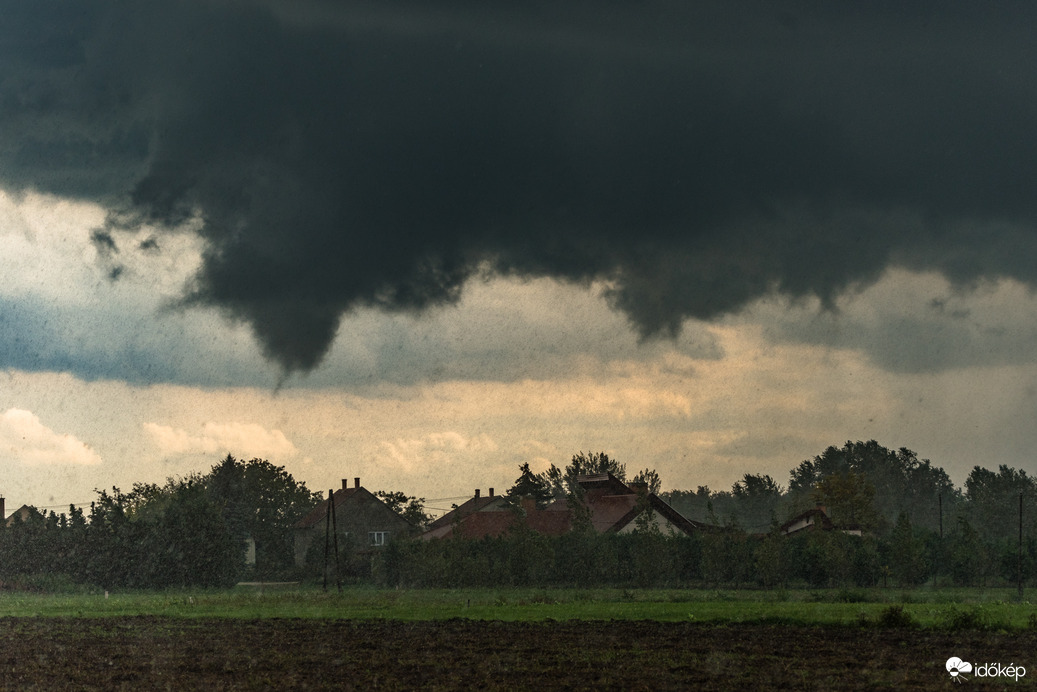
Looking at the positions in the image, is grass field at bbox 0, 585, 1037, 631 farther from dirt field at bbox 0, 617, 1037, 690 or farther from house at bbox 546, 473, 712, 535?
house at bbox 546, 473, 712, 535

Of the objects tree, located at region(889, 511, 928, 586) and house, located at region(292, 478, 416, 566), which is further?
house, located at region(292, 478, 416, 566)

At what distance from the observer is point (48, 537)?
2746 inches

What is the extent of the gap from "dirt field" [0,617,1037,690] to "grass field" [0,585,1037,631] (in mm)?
2064

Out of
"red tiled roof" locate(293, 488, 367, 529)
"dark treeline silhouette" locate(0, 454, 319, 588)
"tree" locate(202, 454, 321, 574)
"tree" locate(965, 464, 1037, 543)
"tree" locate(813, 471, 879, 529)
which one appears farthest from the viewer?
"tree" locate(965, 464, 1037, 543)

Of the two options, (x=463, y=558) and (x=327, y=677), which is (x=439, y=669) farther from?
(x=463, y=558)

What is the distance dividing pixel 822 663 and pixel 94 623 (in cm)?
2566

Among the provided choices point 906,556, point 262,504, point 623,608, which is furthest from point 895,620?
point 262,504

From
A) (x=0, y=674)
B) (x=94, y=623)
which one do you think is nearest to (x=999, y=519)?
(x=94, y=623)

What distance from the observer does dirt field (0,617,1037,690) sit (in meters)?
19.5

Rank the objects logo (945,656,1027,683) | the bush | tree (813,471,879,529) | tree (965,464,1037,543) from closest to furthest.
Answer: logo (945,656,1027,683) < the bush < tree (813,471,879,529) < tree (965,464,1037,543)

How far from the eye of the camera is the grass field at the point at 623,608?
1192 inches

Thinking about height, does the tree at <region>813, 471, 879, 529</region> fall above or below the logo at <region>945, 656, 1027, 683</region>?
above

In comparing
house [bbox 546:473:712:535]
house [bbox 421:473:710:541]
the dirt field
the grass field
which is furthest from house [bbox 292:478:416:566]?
the dirt field

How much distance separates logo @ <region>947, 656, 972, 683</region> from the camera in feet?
63.1
